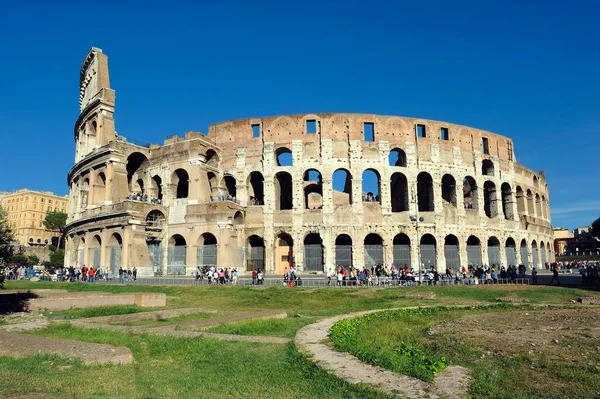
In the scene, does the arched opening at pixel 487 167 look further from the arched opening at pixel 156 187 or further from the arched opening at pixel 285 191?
the arched opening at pixel 156 187

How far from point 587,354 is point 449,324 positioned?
3757 mm

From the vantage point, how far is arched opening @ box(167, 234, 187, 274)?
33.8 meters

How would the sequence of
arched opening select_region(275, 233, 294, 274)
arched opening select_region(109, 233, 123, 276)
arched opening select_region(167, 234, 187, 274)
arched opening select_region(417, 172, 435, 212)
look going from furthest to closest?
arched opening select_region(417, 172, 435, 212) → arched opening select_region(275, 233, 294, 274) → arched opening select_region(167, 234, 187, 274) → arched opening select_region(109, 233, 123, 276)

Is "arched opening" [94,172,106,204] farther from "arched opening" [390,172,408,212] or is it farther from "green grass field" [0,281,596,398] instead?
"green grass field" [0,281,596,398]

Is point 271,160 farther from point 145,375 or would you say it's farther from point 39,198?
point 39,198

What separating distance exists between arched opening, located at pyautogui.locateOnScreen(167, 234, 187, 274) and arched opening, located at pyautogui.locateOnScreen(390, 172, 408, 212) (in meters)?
18.5

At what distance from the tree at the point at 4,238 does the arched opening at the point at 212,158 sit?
2477 cm

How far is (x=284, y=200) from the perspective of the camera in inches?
1559

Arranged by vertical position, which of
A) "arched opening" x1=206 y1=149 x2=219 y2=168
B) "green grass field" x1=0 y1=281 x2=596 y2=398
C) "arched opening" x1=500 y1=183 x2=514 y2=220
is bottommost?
"green grass field" x1=0 y1=281 x2=596 y2=398

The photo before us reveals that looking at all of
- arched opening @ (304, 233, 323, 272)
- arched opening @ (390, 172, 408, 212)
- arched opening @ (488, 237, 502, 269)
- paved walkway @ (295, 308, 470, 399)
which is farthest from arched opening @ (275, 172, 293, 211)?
paved walkway @ (295, 308, 470, 399)

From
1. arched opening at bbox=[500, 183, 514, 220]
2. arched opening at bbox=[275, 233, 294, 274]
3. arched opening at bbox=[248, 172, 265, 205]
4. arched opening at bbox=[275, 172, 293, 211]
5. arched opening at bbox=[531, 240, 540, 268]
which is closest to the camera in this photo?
arched opening at bbox=[275, 233, 294, 274]

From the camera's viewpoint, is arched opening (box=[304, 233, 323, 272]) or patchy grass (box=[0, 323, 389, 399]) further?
arched opening (box=[304, 233, 323, 272])

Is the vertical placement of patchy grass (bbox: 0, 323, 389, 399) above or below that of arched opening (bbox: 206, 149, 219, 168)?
below

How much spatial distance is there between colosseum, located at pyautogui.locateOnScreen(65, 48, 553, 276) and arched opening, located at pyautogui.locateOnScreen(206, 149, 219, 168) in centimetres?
13
